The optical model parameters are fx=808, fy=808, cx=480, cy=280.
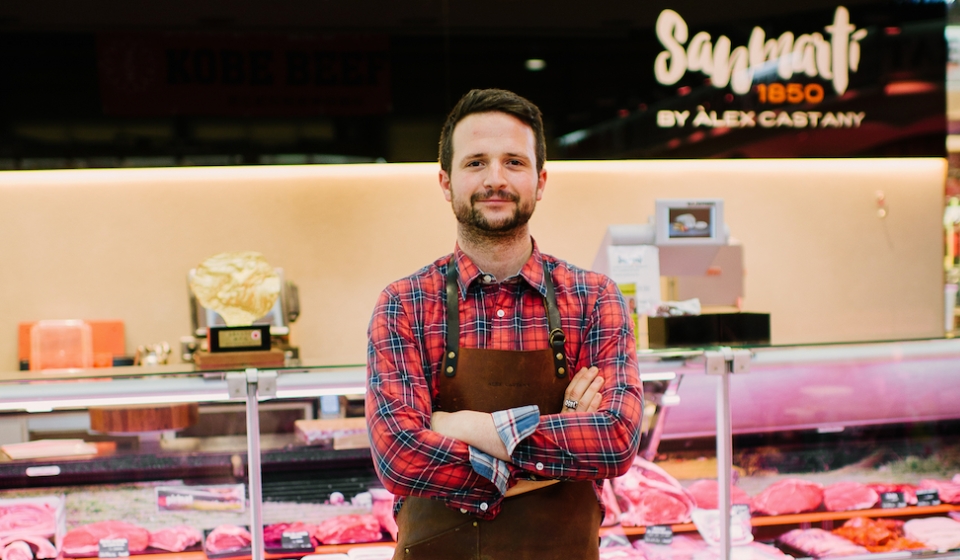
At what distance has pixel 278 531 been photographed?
2438 millimetres

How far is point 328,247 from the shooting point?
5.07m

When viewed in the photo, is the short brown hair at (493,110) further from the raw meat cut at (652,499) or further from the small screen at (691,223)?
the small screen at (691,223)

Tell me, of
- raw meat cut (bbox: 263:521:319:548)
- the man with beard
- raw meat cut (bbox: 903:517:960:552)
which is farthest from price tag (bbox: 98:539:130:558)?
raw meat cut (bbox: 903:517:960:552)

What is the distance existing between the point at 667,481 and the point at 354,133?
298cm

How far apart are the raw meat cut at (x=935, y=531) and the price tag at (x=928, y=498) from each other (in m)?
0.05

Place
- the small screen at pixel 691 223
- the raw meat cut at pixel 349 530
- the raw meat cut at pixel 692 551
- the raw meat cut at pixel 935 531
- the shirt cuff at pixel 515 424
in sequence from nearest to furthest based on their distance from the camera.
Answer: the shirt cuff at pixel 515 424 < the raw meat cut at pixel 349 530 < the raw meat cut at pixel 692 551 < the raw meat cut at pixel 935 531 < the small screen at pixel 691 223

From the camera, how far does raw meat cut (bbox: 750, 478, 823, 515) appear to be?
8.77 feet

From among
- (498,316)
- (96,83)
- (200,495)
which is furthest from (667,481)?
(96,83)

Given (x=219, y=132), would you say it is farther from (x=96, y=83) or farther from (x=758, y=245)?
(x=758, y=245)

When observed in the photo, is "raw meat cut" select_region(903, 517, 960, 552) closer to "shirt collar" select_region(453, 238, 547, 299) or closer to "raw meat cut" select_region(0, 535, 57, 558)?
"shirt collar" select_region(453, 238, 547, 299)

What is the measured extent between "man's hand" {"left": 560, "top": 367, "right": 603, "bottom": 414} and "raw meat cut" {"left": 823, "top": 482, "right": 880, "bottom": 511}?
1512 mm

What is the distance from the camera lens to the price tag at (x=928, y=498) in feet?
9.05

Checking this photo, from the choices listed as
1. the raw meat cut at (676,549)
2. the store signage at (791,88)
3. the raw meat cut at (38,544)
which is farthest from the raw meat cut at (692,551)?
the store signage at (791,88)

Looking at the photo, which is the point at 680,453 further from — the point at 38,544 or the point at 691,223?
the point at 38,544
